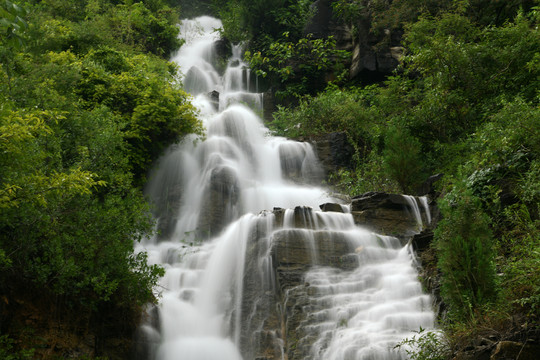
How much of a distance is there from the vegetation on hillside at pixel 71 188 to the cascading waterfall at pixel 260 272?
3.29ft

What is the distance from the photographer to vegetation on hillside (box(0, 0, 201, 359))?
18.6 ft

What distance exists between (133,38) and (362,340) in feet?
60.6

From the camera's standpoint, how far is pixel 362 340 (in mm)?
6859

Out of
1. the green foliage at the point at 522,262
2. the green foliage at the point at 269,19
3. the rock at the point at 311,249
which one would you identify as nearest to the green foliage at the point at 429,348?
the green foliage at the point at 522,262

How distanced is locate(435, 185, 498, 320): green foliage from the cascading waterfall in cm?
123

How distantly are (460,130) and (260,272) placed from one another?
7.84m

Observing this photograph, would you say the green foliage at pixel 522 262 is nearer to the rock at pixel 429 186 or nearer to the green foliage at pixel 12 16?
Result: the rock at pixel 429 186

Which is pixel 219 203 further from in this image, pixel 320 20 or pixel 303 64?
pixel 320 20

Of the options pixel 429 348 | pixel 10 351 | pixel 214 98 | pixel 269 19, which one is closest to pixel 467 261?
pixel 429 348

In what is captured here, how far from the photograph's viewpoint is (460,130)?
42.3ft

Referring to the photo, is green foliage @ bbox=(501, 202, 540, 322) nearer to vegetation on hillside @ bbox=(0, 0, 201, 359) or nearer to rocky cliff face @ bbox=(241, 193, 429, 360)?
rocky cliff face @ bbox=(241, 193, 429, 360)

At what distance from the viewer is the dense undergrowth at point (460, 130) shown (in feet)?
19.1

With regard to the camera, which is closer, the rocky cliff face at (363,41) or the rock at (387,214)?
the rock at (387,214)

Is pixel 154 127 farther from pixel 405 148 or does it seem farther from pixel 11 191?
pixel 11 191
